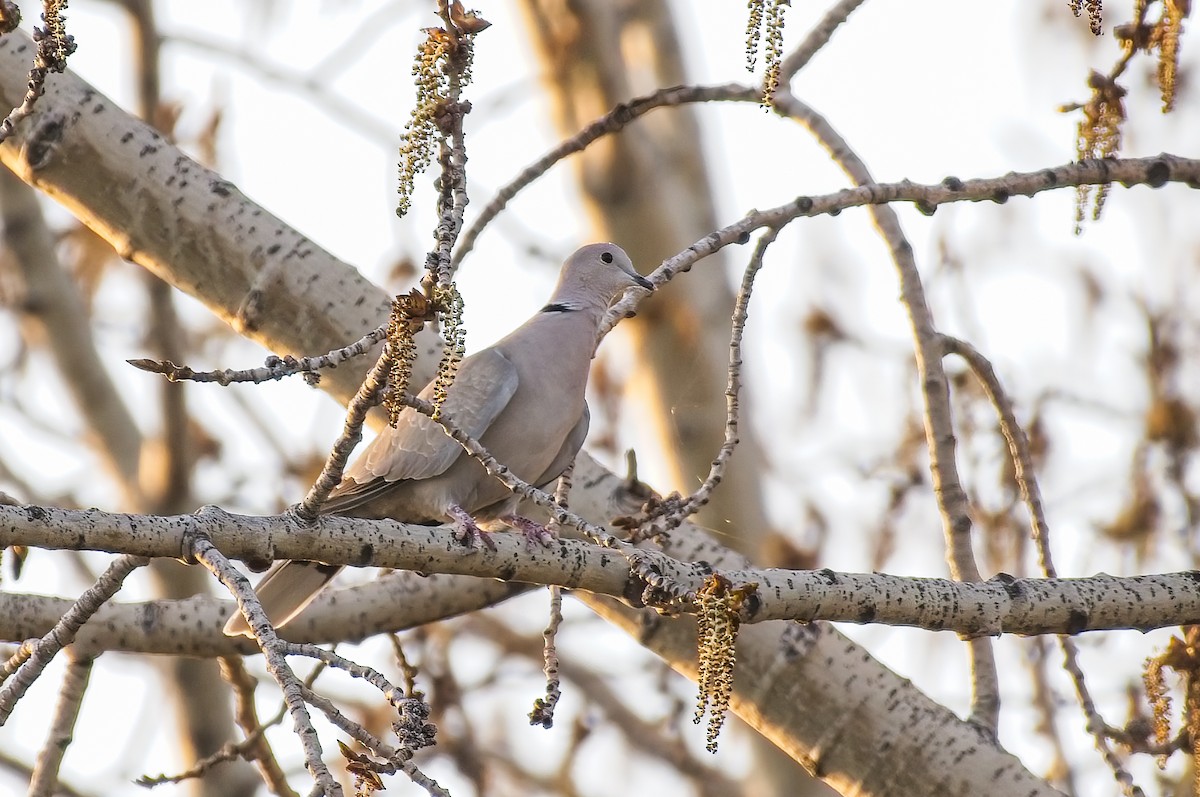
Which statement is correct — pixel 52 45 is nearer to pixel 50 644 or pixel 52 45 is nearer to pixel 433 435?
pixel 50 644

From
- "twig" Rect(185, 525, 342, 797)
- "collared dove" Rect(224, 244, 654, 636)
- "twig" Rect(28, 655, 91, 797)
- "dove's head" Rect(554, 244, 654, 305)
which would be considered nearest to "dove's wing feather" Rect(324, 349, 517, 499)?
"collared dove" Rect(224, 244, 654, 636)

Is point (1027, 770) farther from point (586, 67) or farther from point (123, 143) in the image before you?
point (586, 67)

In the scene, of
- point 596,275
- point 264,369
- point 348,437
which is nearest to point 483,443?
point 596,275

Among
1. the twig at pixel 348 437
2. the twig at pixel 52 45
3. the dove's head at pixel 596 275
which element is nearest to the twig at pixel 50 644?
the twig at pixel 348 437

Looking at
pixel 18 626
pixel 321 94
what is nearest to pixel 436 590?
pixel 18 626

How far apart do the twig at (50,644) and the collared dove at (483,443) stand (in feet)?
4.02

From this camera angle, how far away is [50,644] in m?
1.99

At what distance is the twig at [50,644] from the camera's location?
197 cm

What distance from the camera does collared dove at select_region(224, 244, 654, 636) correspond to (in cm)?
342

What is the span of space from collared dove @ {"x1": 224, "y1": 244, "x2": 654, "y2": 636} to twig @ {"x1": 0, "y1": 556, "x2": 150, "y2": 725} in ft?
4.02

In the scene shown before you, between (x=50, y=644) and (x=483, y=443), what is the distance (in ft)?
5.34

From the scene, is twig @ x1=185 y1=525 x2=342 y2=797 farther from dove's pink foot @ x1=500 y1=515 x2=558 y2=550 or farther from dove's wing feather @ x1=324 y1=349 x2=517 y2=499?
dove's wing feather @ x1=324 y1=349 x2=517 y2=499

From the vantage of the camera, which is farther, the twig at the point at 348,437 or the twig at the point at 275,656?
the twig at the point at 348,437

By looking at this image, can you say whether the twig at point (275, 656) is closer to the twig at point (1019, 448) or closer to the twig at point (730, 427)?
the twig at point (730, 427)
